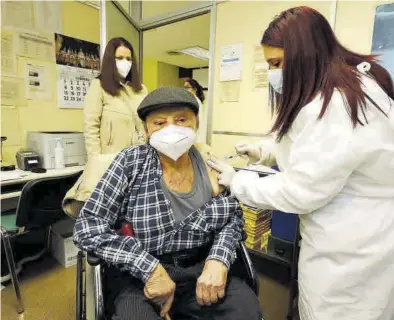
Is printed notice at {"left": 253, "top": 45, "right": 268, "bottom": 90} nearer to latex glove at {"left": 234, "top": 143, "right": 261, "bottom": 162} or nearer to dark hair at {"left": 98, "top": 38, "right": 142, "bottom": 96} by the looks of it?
latex glove at {"left": 234, "top": 143, "right": 261, "bottom": 162}

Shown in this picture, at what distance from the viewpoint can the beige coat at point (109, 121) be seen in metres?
2.06

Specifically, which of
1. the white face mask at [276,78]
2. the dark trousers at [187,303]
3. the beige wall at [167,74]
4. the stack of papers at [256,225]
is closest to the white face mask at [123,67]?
the stack of papers at [256,225]

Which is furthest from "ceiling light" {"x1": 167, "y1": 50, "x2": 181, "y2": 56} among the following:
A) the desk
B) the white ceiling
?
the desk

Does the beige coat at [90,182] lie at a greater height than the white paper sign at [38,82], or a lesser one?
lesser

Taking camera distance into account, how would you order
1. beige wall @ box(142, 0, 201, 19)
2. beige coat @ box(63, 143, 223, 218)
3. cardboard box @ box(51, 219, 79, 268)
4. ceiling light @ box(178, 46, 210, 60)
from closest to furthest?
1. beige coat @ box(63, 143, 223, 218)
2. cardboard box @ box(51, 219, 79, 268)
3. beige wall @ box(142, 0, 201, 19)
4. ceiling light @ box(178, 46, 210, 60)

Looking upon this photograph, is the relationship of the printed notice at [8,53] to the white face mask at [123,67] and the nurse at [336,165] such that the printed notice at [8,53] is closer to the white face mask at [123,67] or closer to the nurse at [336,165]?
the white face mask at [123,67]

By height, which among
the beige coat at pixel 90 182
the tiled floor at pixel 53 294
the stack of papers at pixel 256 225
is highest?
the beige coat at pixel 90 182

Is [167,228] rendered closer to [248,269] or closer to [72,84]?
[248,269]

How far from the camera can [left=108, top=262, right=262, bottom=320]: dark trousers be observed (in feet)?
3.01

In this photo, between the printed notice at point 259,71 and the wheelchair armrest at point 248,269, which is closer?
the wheelchair armrest at point 248,269

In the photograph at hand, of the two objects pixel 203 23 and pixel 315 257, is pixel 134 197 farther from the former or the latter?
pixel 203 23

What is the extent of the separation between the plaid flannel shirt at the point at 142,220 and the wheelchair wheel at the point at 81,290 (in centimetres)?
25

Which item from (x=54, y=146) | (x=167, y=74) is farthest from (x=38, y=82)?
(x=167, y=74)

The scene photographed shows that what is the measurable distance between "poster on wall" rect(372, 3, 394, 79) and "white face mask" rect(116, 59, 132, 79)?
1.60m
